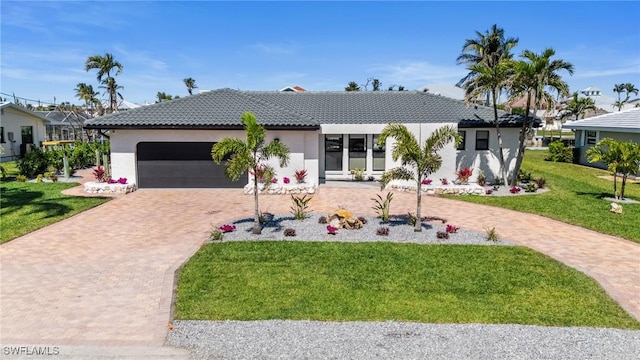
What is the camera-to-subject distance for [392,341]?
22.9 feet

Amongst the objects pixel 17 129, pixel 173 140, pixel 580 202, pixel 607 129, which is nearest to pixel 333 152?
pixel 173 140

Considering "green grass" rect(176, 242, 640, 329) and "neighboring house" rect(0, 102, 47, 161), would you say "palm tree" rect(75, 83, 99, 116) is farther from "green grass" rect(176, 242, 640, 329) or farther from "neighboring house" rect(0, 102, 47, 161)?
"green grass" rect(176, 242, 640, 329)

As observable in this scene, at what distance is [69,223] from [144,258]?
210 inches

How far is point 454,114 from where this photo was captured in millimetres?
23922

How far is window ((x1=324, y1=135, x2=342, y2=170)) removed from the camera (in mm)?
23719

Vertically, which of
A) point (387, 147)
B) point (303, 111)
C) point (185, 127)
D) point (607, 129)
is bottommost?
point (387, 147)

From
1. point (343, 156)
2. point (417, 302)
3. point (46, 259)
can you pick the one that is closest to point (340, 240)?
point (417, 302)

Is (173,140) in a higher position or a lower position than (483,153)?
higher

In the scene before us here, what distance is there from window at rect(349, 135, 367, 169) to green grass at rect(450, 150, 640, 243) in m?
6.01

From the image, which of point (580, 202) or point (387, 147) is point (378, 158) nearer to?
point (387, 147)

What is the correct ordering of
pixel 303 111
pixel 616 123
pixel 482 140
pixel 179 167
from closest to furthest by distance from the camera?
pixel 179 167, pixel 482 140, pixel 303 111, pixel 616 123

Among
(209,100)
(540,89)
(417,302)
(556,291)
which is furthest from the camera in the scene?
(209,100)

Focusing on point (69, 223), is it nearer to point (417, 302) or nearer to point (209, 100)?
point (209, 100)

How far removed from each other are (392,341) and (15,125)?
36867 mm
